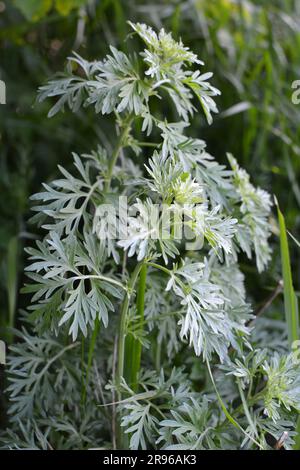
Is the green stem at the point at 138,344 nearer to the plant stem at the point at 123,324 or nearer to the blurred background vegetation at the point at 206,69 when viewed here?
the plant stem at the point at 123,324

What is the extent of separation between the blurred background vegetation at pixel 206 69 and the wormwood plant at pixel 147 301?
415 millimetres

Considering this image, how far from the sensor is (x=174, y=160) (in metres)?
0.85

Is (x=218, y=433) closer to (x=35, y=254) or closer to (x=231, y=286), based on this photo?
(x=231, y=286)

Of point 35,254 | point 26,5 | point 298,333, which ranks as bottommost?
point 298,333

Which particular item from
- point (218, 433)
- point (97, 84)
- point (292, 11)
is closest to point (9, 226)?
point (97, 84)

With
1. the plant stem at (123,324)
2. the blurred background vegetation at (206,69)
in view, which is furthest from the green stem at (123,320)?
the blurred background vegetation at (206,69)

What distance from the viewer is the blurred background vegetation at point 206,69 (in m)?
1.50

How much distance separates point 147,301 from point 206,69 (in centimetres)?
81

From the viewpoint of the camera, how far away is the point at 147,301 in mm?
987

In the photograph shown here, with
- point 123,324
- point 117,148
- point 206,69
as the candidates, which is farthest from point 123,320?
point 206,69

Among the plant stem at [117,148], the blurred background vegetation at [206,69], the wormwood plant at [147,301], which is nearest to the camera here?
the wormwood plant at [147,301]

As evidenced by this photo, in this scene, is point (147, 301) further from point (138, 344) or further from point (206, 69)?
point (206, 69)

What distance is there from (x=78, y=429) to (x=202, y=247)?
1.21ft

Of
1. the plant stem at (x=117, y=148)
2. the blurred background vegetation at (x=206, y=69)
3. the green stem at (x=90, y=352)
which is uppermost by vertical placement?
the blurred background vegetation at (x=206, y=69)
